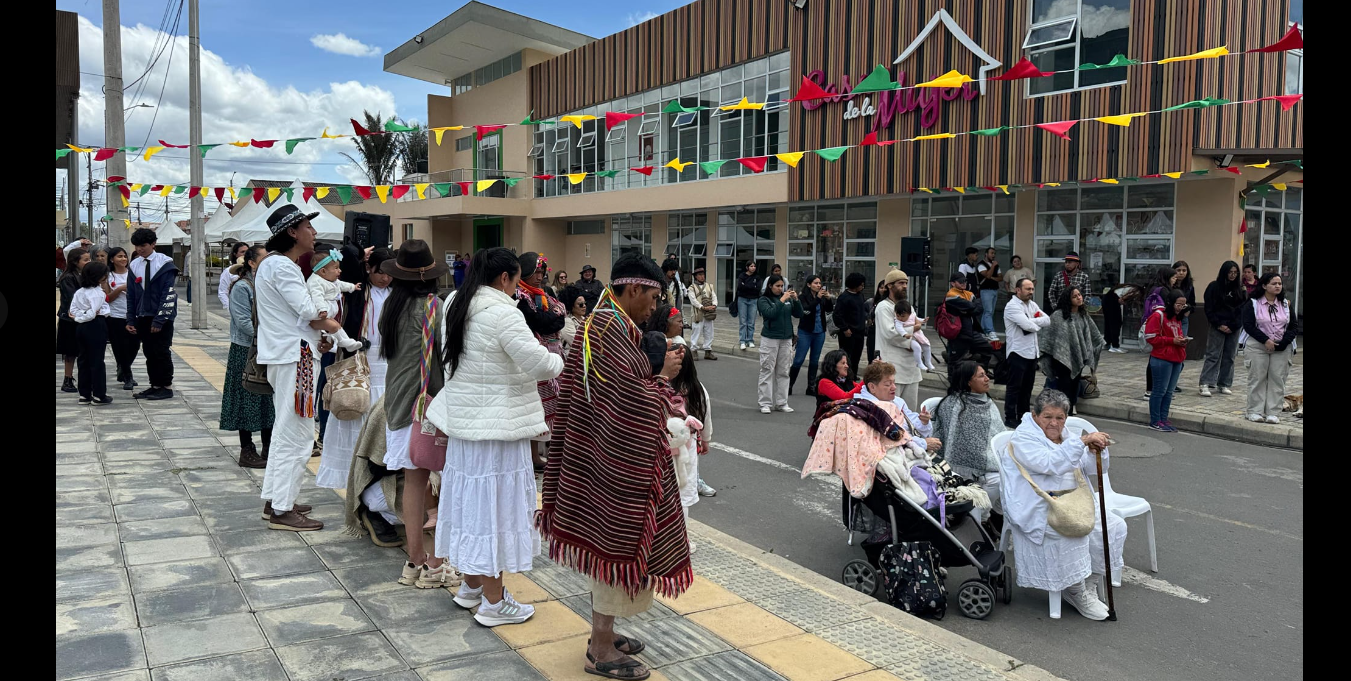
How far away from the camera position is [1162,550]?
570 cm

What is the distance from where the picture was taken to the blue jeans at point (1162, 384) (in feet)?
31.5

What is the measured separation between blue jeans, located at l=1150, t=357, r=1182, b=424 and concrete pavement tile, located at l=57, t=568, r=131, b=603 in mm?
9513

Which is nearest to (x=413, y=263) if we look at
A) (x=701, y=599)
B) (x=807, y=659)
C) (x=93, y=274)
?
(x=701, y=599)

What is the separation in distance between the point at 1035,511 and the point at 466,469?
9.69 feet

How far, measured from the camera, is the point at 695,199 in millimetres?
25297

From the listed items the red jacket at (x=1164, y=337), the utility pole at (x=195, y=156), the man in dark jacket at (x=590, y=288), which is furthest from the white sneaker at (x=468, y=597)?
the utility pole at (x=195, y=156)

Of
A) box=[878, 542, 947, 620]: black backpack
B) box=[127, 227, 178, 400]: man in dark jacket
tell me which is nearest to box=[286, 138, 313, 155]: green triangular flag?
box=[127, 227, 178, 400]: man in dark jacket

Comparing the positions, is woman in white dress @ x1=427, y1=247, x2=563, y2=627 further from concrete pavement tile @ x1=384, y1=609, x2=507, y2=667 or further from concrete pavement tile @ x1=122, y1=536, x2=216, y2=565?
concrete pavement tile @ x1=122, y1=536, x2=216, y2=565

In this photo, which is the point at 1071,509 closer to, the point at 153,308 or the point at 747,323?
the point at 153,308

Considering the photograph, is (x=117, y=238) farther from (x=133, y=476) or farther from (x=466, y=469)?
(x=466, y=469)

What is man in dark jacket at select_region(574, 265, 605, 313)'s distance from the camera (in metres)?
10.7

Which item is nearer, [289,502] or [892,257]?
[289,502]
